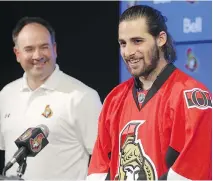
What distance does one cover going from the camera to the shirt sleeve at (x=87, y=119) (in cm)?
272

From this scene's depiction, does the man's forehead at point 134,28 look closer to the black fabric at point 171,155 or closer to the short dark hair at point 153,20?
the short dark hair at point 153,20

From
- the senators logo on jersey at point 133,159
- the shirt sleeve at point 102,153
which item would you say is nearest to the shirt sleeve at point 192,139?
the senators logo on jersey at point 133,159

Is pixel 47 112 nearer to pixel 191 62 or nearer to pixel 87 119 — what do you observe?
pixel 87 119

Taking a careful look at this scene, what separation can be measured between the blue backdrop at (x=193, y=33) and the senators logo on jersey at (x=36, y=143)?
3.70ft

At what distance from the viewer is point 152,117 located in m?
1.99

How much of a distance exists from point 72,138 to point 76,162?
12 centimetres

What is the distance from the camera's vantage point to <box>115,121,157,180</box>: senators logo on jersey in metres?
1.98

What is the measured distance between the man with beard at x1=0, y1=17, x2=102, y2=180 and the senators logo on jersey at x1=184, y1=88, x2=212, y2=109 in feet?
2.85

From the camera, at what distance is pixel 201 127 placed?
1892mm

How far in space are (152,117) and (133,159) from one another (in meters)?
0.17

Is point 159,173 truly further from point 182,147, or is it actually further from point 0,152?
point 0,152

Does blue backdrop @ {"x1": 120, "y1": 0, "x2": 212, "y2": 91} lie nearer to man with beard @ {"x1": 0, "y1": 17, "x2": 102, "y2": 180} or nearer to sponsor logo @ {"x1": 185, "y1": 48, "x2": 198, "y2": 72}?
sponsor logo @ {"x1": 185, "y1": 48, "x2": 198, "y2": 72}

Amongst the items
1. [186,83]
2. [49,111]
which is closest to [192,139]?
[186,83]

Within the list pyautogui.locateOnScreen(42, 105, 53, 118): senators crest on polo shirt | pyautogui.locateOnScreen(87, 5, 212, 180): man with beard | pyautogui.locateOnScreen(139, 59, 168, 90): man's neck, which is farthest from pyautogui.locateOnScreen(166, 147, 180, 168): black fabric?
pyautogui.locateOnScreen(42, 105, 53, 118): senators crest on polo shirt
